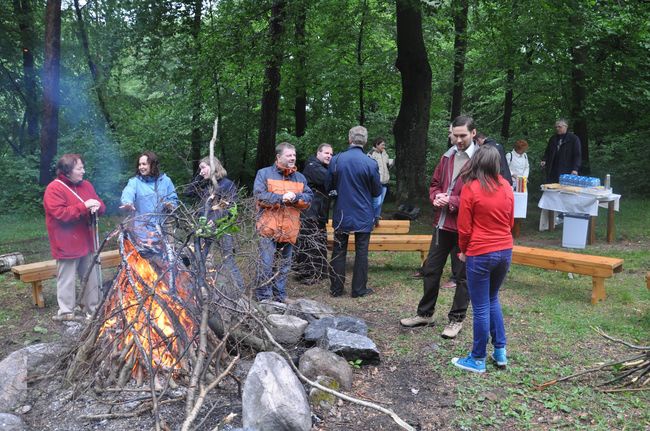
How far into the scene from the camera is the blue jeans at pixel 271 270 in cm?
499

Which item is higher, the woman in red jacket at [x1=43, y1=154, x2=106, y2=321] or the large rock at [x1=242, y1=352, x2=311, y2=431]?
the woman in red jacket at [x1=43, y1=154, x2=106, y2=321]

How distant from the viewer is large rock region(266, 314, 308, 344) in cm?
497

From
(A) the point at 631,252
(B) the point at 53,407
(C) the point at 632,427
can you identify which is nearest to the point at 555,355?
(C) the point at 632,427

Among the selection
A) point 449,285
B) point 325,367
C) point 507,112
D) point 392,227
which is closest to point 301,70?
point 392,227

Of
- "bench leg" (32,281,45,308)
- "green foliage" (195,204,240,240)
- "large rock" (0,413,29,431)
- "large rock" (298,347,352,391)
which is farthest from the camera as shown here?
"bench leg" (32,281,45,308)

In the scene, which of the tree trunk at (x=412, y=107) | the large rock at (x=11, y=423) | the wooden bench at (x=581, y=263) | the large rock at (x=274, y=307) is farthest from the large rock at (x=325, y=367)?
the tree trunk at (x=412, y=107)

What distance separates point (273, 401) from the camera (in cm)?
353

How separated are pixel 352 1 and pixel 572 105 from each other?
624cm

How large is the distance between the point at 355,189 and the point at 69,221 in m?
3.10

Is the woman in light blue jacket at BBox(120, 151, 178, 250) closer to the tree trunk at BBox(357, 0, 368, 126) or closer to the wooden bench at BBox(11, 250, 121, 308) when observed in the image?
the wooden bench at BBox(11, 250, 121, 308)

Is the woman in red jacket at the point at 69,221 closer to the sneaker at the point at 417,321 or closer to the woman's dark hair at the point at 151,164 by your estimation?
the woman's dark hair at the point at 151,164

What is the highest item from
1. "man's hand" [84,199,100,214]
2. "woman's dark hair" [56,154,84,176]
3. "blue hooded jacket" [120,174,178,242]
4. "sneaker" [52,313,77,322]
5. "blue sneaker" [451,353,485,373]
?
"woman's dark hair" [56,154,84,176]

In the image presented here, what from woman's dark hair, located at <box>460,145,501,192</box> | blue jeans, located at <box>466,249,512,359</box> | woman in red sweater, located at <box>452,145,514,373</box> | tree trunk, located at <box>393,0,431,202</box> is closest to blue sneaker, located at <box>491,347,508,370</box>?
blue jeans, located at <box>466,249,512,359</box>

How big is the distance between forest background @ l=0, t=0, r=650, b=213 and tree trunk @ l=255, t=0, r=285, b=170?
0.11 ft
